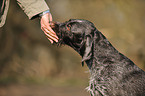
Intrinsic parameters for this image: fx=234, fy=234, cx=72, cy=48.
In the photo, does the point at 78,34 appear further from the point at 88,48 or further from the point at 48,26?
the point at 48,26

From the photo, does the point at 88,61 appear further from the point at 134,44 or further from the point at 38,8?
the point at 134,44

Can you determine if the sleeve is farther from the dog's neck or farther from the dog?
the dog's neck

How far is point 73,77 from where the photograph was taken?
1148 centimetres

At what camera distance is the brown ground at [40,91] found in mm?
8739

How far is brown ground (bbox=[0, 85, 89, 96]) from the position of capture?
8.74 metres

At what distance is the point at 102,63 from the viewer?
3133 mm

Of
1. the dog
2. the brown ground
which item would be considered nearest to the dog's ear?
the dog

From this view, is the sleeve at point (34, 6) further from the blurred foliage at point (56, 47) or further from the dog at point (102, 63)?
the blurred foliage at point (56, 47)

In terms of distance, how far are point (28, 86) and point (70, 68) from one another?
272 centimetres

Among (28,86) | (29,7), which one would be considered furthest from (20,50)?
(29,7)

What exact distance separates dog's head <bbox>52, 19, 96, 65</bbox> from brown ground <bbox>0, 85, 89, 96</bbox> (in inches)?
218

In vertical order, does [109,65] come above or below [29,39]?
below

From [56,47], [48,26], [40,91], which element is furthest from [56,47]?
[48,26]

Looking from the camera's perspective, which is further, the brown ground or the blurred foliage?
the blurred foliage
